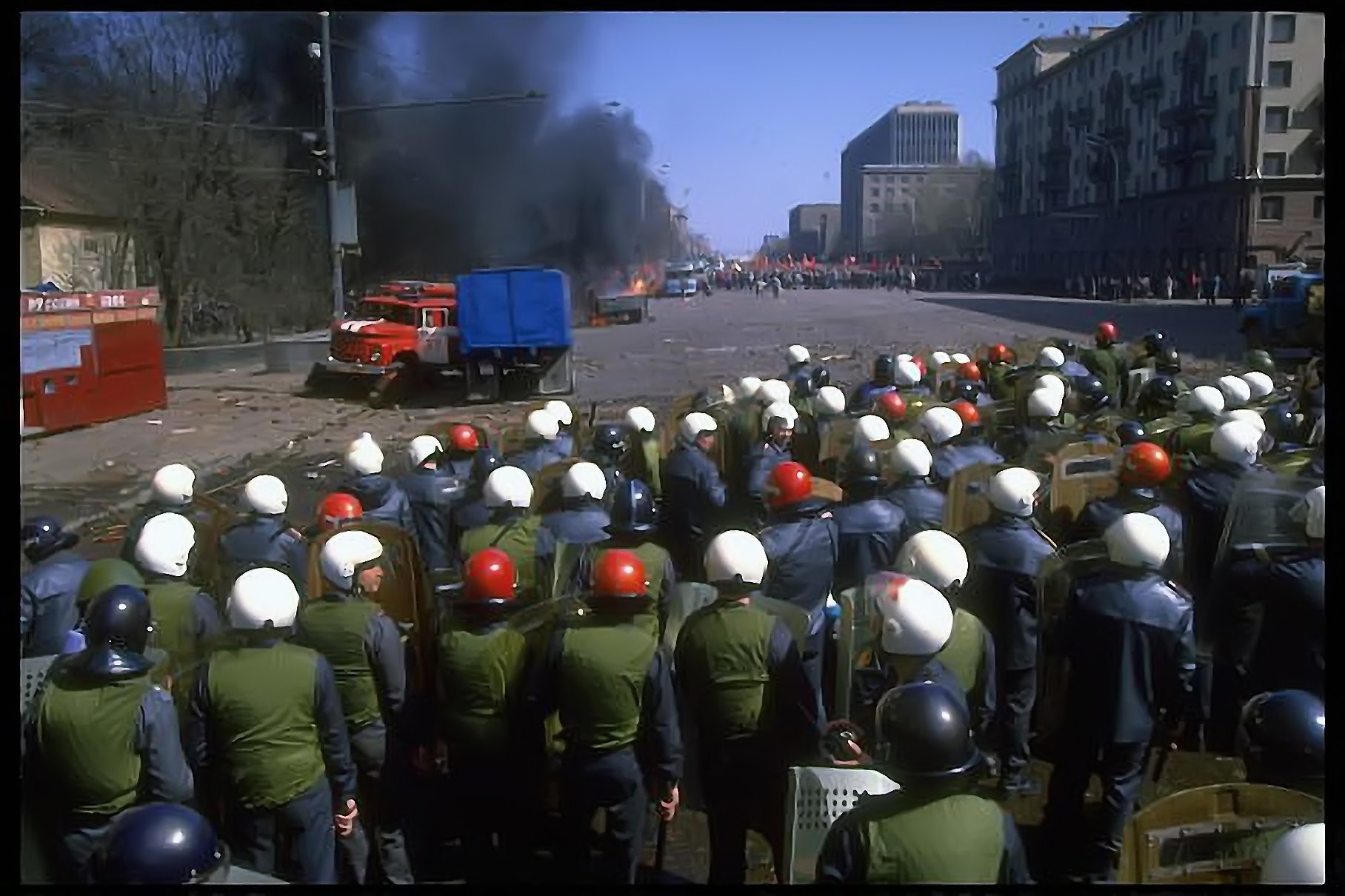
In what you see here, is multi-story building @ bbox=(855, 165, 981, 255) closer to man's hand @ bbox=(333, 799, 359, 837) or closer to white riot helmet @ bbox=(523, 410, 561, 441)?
white riot helmet @ bbox=(523, 410, 561, 441)

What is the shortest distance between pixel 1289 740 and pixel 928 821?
3.19 ft

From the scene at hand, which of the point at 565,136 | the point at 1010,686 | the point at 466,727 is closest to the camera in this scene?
the point at 466,727

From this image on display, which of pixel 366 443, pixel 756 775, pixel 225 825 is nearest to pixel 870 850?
pixel 756 775

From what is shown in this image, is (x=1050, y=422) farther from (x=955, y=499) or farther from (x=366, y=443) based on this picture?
(x=366, y=443)

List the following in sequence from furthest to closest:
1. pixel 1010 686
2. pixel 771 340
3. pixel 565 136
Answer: pixel 565 136, pixel 771 340, pixel 1010 686

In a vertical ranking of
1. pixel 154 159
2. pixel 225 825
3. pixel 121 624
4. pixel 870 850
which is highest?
pixel 154 159

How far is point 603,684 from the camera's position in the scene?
4031mm

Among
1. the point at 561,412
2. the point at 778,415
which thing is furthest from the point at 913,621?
the point at 561,412

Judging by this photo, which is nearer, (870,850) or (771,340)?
(870,850)

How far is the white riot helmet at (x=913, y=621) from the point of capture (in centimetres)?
372

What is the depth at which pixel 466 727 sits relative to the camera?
14.1 feet

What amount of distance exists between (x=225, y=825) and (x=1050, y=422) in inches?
253

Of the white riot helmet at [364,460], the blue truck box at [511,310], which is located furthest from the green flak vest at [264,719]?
the blue truck box at [511,310]

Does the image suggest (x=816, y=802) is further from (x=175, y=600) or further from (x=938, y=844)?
(x=175, y=600)
